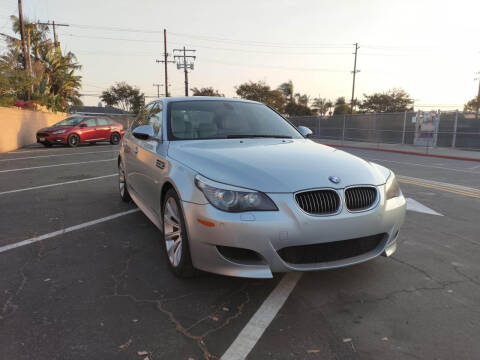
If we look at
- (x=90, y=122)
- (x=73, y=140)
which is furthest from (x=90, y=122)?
(x=73, y=140)

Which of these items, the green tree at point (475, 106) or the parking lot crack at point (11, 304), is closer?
the parking lot crack at point (11, 304)

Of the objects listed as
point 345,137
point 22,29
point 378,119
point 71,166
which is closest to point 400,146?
point 378,119

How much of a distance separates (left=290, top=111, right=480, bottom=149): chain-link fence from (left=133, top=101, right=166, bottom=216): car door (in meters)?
16.6

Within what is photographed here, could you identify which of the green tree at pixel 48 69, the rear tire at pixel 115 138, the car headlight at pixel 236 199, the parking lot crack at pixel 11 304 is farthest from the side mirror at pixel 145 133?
the green tree at pixel 48 69

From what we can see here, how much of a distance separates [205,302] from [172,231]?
2.46 feet

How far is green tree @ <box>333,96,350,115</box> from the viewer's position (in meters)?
68.9

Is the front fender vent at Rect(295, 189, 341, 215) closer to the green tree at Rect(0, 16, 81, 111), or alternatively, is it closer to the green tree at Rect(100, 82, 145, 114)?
the green tree at Rect(0, 16, 81, 111)

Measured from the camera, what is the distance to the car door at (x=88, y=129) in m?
17.5

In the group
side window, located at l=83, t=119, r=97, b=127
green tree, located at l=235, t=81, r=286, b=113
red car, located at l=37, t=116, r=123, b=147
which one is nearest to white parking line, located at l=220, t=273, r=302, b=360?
red car, located at l=37, t=116, r=123, b=147

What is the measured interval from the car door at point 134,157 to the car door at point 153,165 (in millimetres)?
114

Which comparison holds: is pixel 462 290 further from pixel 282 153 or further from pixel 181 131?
pixel 181 131

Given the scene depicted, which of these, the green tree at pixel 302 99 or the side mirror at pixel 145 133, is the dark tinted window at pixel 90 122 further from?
the green tree at pixel 302 99

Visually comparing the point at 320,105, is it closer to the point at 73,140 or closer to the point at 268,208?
the point at 73,140

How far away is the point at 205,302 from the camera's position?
268cm
